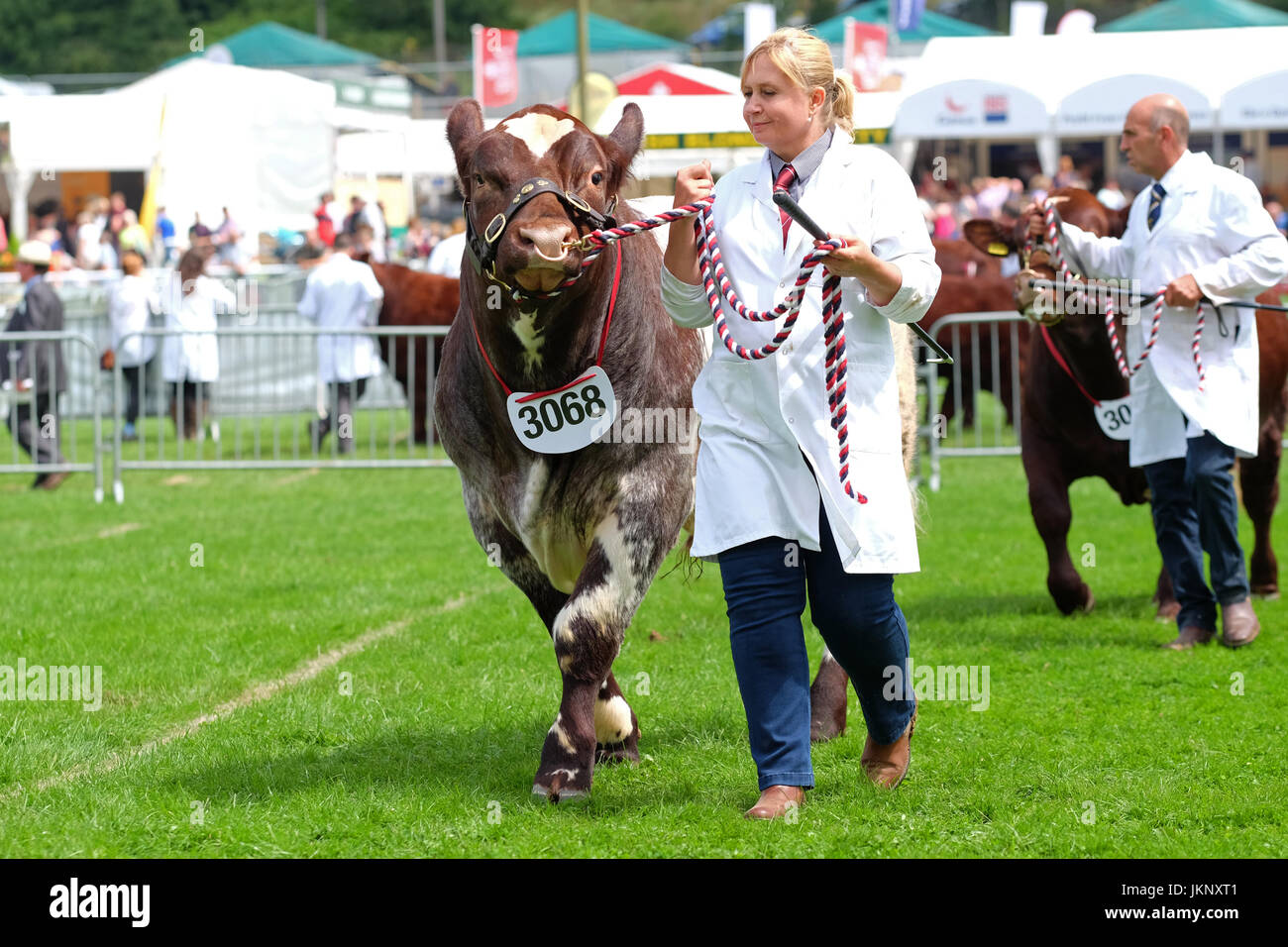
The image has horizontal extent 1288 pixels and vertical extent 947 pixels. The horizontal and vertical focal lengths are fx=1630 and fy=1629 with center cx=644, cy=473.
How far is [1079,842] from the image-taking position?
4.37 meters

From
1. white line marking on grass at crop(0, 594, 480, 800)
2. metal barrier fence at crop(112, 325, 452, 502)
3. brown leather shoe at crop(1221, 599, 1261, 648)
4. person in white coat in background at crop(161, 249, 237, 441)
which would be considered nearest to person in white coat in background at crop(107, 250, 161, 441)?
metal barrier fence at crop(112, 325, 452, 502)

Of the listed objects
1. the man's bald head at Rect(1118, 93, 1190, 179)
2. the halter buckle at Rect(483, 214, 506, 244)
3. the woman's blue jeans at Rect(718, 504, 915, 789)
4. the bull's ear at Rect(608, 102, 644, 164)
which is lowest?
the woman's blue jeans at Rect(718, 504, 915, 789)

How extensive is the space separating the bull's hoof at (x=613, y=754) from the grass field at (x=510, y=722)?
0.08 meters

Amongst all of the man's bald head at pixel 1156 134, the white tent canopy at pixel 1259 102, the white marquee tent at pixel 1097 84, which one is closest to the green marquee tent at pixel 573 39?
the white marquee tent at pixel 1097 84

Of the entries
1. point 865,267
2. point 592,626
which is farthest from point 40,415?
point 865,267

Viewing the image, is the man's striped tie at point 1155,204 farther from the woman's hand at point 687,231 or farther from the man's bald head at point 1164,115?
the woman's hand at point 687,231

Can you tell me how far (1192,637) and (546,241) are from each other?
415 centimetres

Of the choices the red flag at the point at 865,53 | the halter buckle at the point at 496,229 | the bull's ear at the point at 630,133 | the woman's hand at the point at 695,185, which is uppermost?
the red flag at the point at 865,53

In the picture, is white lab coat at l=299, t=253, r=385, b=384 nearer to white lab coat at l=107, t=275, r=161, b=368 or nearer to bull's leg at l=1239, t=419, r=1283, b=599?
white lab coat at l=107, t=275, r=161, b=368

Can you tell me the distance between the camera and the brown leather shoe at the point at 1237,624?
725cm

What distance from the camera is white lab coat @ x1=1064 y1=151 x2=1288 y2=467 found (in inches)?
275

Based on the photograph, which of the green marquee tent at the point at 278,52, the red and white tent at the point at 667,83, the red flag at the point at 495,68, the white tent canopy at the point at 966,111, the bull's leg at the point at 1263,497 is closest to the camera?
the bull's leg at the point at 1263,497

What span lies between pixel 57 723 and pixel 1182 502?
4.83 m

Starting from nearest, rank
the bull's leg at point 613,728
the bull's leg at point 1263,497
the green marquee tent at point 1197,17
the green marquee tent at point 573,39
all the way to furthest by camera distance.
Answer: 1. the bull's leg at point 613,728
2. the bull's leg at point 1263,497
3. the green marquee tent at point 1197,17
4. the green marquee tent at point 573,39
